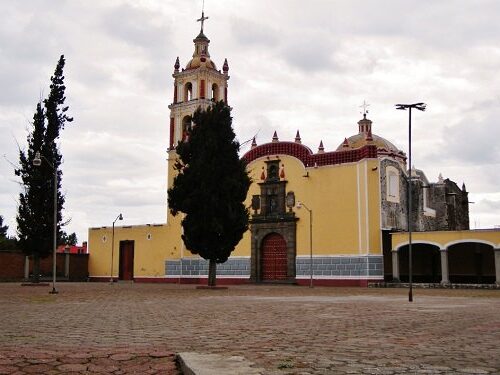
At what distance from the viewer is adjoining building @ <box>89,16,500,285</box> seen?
37.4 m

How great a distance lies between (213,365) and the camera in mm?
5668

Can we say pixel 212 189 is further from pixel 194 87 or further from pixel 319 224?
pixel 194 87

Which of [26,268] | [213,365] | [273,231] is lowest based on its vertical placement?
[26,268]

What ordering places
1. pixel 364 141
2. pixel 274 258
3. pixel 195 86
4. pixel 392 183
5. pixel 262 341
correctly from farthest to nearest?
pixel 195 86 < pixel 364 141 < pixel 274 258 < pixel 392 183 < pixel 262 341

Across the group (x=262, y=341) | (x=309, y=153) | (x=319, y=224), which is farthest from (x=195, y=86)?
(x=262, y=341)

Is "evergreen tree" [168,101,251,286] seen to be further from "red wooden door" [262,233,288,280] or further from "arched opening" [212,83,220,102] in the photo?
"arched opening" [212,83,220,102]

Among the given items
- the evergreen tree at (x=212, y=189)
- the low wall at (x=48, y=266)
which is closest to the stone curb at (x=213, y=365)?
the evergreen tree at (x=212, y=189)

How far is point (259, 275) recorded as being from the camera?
41.7m

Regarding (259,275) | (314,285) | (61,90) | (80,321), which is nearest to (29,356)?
(80,321)

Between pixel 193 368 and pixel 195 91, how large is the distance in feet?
140

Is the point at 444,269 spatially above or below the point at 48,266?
above

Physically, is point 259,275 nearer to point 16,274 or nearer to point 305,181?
point 305,181

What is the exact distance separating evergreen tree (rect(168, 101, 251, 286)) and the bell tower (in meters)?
15.8

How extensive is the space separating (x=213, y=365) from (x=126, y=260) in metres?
46.0
